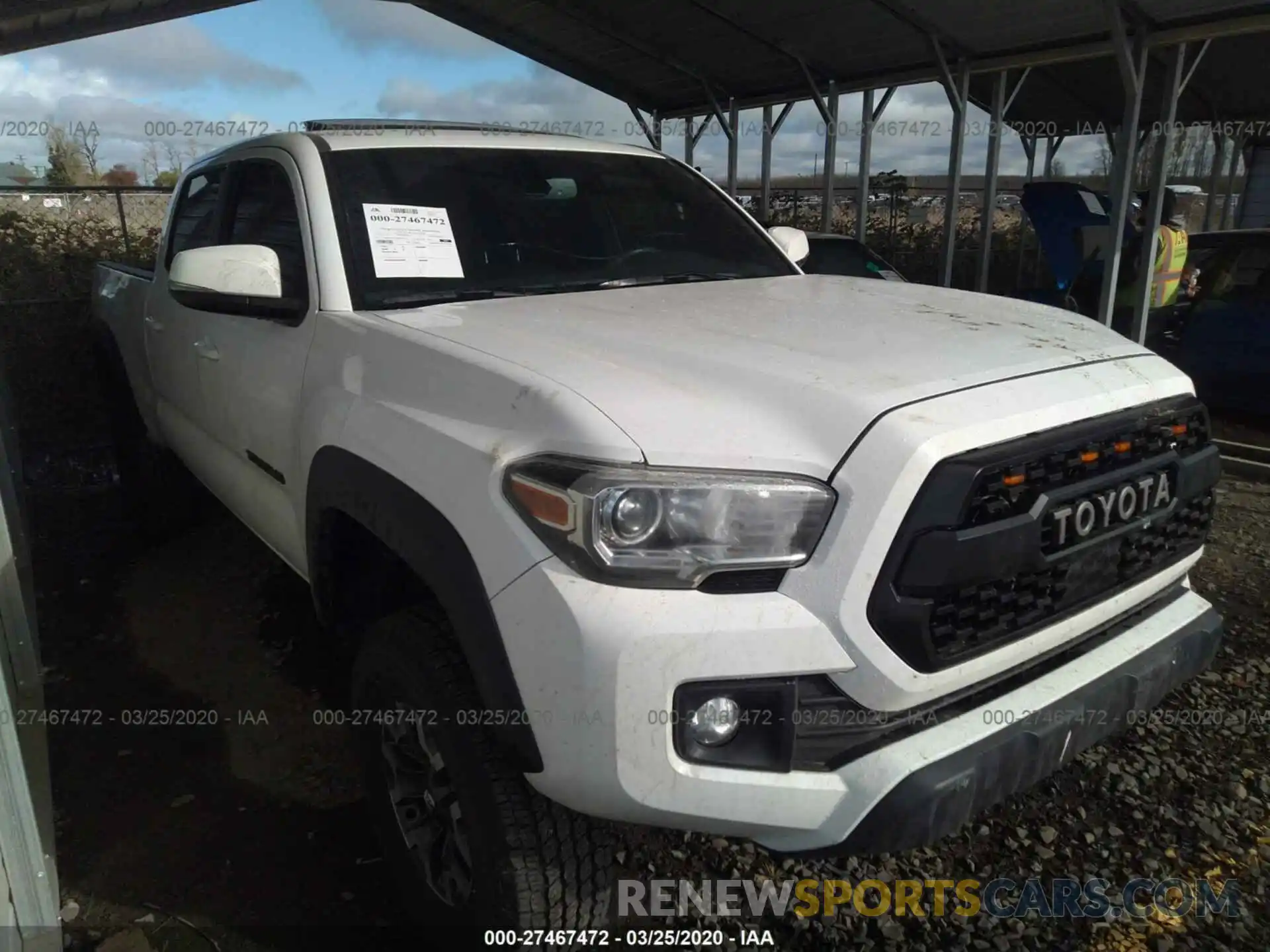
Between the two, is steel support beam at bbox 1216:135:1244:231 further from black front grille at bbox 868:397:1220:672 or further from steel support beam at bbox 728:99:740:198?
black front grille at bbox 868:397:1220:672

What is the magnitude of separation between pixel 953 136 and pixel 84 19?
970 cm

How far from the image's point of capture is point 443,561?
1.75m

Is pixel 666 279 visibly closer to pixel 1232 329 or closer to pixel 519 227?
pixel 519 227

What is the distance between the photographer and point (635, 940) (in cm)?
222

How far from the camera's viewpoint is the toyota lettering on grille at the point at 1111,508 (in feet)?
5.84

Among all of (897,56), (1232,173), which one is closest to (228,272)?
(897,56)

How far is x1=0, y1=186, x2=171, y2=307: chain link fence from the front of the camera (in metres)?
7.60

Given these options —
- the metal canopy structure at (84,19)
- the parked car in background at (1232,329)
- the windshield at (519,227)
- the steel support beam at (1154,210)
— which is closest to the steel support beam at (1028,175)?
the steel support beam at (1154,210)

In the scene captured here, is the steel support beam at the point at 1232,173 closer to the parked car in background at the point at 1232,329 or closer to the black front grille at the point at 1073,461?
the parked car in background at the point at 1232,329

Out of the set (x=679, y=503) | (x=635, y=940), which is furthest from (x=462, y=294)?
(x=635, y=940)

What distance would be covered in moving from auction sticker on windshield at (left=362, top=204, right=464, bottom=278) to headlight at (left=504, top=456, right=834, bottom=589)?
1.15m

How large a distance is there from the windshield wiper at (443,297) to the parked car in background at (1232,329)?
566 cm

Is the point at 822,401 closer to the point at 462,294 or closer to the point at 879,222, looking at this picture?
the point at 462,294

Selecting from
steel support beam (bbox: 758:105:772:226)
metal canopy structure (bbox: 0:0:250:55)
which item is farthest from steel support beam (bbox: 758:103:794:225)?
metal canopy structure (bbox: 0:0:250:55)
